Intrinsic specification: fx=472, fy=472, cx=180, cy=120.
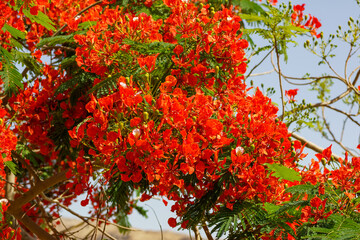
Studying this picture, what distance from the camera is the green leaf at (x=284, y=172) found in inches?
104

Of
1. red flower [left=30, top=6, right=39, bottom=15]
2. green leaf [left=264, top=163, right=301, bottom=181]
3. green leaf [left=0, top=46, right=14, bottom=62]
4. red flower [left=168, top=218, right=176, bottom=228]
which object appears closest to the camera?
green leaf [left=264, top=163, right=301, bottom=181]

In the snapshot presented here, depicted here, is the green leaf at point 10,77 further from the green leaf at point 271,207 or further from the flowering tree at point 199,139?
the green leaf at point 271,207

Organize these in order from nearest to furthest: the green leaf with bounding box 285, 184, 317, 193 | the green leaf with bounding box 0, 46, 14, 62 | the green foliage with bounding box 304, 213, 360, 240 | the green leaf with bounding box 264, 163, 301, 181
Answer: the green foliage with bounding box 304, 213, 360, 240
the green leaf with bounding box 285, 184, 317, 193
the green leaf with bounding box 264, 163, 301, 181
the green leaf with bounding box 0, 46, 14, 62

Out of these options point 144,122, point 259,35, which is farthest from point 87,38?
point 259,35

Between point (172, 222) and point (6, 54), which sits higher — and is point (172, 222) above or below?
below

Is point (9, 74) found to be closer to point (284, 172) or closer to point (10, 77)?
point (10, 77)

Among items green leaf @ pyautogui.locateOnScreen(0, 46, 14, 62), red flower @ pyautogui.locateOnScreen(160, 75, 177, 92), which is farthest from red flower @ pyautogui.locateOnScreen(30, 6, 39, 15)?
red flower @ pyautogui.locateOnScreen(160, 75, 177, 92)

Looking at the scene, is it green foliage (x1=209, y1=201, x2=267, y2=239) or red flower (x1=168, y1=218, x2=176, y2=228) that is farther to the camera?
red flower (x1=168, y1=218, x2=176, y2=228)

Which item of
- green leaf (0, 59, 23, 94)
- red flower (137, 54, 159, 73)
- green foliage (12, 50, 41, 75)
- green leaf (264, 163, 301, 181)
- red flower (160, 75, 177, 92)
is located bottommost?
green leaf (264, 163, 301, 181)

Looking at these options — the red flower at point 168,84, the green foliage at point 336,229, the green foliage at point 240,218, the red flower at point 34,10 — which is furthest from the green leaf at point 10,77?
the green foliage at point 336,229

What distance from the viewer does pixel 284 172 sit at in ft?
8.69

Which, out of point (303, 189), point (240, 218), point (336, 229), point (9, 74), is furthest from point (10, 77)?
point (336, 229)

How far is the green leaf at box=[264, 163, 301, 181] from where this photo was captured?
2637 millimetres

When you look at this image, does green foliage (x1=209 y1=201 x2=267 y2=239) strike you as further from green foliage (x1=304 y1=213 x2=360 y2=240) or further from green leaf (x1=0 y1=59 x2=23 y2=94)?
green leaf (x1=0 y1=59 x2=23 y2=94)
